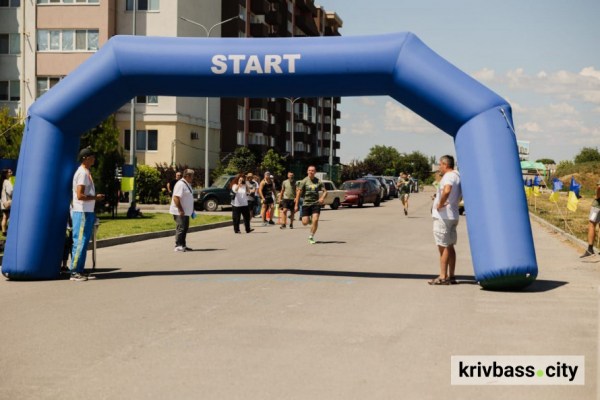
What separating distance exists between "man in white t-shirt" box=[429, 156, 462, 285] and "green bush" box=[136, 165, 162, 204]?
1165 inches

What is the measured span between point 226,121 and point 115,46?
48.7 metres

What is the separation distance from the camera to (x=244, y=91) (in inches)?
462

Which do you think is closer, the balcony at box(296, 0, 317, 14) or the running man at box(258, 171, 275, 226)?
the running man at box(258, 171, 275, 226)

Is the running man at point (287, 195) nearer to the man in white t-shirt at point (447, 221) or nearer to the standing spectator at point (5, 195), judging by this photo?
the standing spectator at point (5, 195)

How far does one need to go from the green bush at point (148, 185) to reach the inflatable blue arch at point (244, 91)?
2730 centimetres

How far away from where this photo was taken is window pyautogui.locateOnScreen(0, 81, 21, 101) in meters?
46.0

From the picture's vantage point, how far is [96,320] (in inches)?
313

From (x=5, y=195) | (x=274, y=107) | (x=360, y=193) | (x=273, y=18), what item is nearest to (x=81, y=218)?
(x=5, y=195)

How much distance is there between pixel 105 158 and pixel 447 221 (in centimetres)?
1885

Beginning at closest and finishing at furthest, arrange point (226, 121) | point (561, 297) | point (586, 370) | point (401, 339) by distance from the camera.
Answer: point (586, 370), point (401, 339), point (561, 297), point (226, 121)

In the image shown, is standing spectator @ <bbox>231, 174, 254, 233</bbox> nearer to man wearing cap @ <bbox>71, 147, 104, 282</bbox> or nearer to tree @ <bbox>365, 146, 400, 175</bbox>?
man wearing cap @ <bbox>71, 147, 104, 282</bbox>

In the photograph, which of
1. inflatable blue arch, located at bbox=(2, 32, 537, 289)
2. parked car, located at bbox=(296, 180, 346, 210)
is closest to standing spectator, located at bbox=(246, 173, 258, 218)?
inflatable blue arch, located at bbox=(2, 32, 537, 289)

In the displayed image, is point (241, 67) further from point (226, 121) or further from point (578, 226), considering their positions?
point (226, 121)

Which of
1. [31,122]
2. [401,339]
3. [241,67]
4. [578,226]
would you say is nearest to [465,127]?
[241,67]
